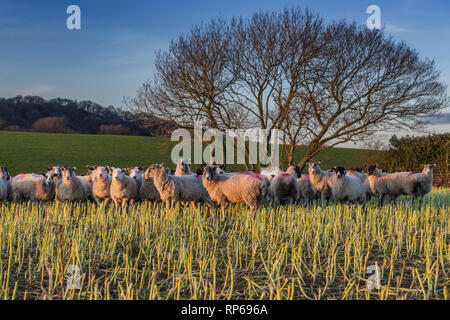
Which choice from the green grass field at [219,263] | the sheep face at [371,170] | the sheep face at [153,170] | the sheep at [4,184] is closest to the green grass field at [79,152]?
the sheep face at [371,170]

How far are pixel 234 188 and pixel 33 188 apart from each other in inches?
255

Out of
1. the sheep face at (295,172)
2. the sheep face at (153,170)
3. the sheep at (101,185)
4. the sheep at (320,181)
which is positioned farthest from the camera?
the sheep at (320,181)

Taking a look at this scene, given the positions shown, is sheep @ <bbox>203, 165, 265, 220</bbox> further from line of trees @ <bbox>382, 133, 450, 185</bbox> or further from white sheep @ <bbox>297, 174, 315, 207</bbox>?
line of trees @ <bbox>382, 133, 450, 185</bbox>

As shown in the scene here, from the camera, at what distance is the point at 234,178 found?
411 inches

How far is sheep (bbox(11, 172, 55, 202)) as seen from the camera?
39.9ft

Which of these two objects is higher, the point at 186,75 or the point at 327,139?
the point at 186,75

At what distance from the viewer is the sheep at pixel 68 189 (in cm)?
1156

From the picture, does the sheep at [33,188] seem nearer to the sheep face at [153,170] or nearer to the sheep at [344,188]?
the sheep face at [153,170]

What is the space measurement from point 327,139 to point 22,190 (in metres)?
16.9

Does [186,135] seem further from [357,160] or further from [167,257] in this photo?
[167,257]

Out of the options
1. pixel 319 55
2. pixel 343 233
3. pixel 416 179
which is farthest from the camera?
pixel 319 55

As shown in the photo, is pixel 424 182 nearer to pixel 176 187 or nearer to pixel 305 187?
pixel 305 187

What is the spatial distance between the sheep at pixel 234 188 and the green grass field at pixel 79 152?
23.4m
